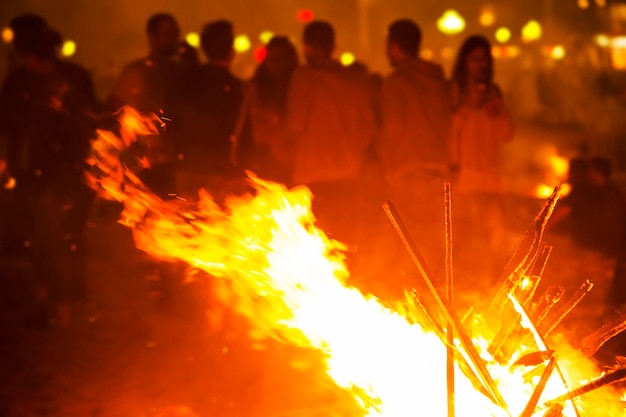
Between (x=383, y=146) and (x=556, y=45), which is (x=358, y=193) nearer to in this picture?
(x=383, y=146)

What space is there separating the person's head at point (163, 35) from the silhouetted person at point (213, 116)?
0.27 metres

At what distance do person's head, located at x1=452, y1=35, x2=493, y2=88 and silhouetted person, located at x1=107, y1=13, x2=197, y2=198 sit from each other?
75.3 inches

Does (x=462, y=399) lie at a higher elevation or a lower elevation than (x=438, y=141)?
lower

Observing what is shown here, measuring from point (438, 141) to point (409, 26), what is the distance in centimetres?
81

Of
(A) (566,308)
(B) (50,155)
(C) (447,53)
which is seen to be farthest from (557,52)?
(A) (566,308)

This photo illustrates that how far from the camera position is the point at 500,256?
8195mm

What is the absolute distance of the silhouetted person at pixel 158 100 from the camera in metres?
6.47

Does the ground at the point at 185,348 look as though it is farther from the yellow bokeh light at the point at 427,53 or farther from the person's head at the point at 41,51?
the yellow bokeh light at the point at 427,53

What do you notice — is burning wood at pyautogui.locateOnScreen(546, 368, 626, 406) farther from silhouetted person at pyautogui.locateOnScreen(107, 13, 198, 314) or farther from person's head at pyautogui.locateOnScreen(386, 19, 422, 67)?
person's head at pyautogui.locateOnScreen(386, 19, 422, 67)

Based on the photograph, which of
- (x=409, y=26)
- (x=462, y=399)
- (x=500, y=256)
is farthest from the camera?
(x=500, y=256)

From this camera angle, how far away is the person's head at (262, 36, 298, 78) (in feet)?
23.8

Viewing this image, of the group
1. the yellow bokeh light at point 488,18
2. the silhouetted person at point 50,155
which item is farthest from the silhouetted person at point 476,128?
the yellow bokeh light at point 488,18

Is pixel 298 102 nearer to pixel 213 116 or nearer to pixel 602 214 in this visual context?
pixel 213 116

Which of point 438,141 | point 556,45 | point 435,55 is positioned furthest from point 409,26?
point 435,55
